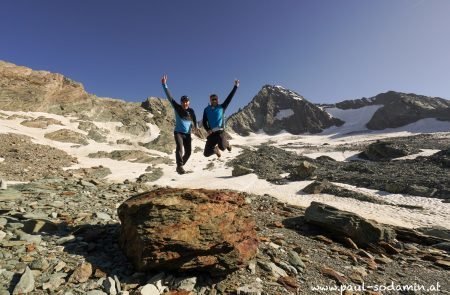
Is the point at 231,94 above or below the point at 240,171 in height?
above

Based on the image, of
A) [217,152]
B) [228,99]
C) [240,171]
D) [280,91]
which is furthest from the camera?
→ [280,91]

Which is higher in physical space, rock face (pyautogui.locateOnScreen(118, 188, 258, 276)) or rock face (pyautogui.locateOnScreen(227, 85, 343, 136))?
rock face (pyautogui.locateOnScreen(227, 85, 343, 136))

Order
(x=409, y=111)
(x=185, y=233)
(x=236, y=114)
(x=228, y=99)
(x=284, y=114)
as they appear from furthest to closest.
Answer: (x=236, y=114) → (x=284, y=114) → (x=409, y=111) → (x=228, y=99) → (x=185, y=233)

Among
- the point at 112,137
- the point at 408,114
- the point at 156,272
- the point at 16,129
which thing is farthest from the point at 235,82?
the point at 408,114

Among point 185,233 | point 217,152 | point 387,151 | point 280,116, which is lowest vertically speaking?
point 387,151

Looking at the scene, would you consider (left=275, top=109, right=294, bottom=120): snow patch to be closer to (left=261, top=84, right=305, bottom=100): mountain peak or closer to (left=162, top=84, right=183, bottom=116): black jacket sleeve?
(left=261, top=84, right=305, bottom=100): mountain peak

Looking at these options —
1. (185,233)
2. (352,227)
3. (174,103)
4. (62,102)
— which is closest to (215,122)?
(174,103)

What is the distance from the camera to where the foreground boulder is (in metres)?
14.0

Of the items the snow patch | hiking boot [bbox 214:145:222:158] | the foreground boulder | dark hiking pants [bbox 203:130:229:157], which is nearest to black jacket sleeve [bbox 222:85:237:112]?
dark hiking pants [bbox 203:130:229:157]

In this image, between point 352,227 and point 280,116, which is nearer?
point 352,227

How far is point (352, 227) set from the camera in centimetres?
1416

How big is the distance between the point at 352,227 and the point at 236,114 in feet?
484

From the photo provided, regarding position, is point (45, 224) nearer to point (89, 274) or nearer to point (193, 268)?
point (89, 274)

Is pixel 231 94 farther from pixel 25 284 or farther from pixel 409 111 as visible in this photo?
pixel 409 111
